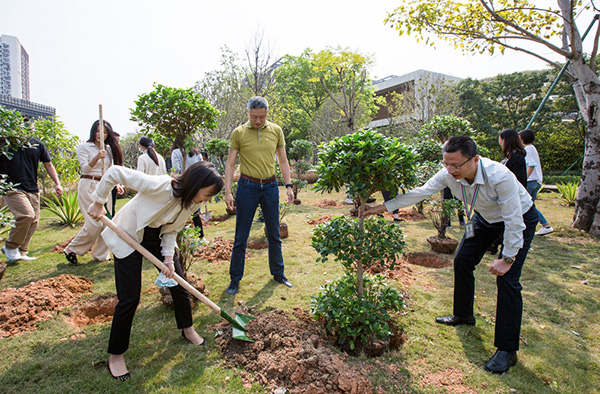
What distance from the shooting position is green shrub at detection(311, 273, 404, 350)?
258cm

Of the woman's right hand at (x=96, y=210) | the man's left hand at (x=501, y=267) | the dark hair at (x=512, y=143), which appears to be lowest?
the man's left hand at (x=501, y=267)

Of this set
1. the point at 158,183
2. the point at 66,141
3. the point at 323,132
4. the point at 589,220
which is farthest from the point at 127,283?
the point at 323,132

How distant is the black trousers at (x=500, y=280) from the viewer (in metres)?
2.59

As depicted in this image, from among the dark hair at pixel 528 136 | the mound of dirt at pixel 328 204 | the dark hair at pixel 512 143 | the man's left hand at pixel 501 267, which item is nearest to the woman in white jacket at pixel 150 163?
the man's left hand at pixel 501 267

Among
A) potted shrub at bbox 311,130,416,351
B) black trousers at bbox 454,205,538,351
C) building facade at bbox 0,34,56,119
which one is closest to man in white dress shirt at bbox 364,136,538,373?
black trousers at bbox 454,205,538,351

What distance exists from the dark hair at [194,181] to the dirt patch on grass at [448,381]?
2.18 metres

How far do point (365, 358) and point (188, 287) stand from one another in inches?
62.3

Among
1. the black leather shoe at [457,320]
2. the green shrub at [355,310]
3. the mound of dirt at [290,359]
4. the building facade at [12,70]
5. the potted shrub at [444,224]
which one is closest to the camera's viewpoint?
the mound of dirt at [290,359]

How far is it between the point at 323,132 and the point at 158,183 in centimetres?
2260

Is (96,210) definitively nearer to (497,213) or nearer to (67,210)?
(497,213)

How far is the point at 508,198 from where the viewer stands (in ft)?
8.02

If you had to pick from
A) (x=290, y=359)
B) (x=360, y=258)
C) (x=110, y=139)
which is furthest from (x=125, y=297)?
(x=110, y=139)

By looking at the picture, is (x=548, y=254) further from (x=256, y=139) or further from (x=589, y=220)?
(x=256, y=139)

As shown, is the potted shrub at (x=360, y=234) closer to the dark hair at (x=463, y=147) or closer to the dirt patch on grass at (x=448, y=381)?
the dark hair at (x=463, y=147)
